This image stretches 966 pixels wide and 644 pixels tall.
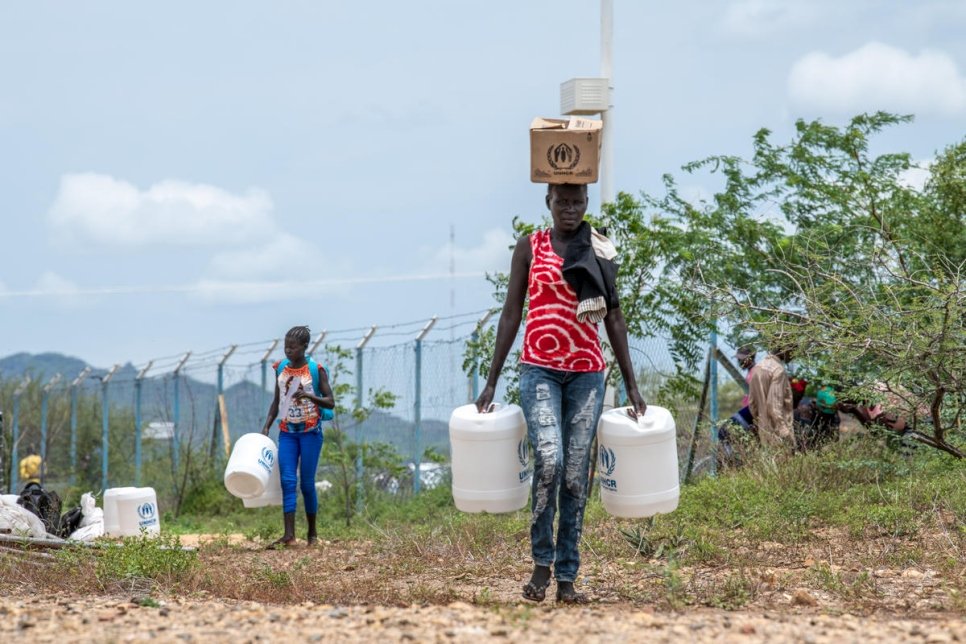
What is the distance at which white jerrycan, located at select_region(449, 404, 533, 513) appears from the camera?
5.94m

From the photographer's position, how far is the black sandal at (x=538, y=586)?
5.82 m

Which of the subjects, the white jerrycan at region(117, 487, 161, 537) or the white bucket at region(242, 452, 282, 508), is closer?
the white jerrycan at region(117, 487, 161, 537)

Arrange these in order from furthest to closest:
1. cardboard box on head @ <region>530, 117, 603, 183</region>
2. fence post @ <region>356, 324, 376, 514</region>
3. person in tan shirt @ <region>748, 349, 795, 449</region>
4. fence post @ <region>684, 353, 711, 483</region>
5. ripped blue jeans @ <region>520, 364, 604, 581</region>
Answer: fence post @ <region>356, 324, 376, 514</region>
fence post @ <region>684, 353, 711, 483</region>
person in tan shirt @ <region>748, 349, 795, 449</region>
cardboard box on head @ <region>530, 117, 603, 183</region>
ripped blue jeans @ <region>520, 364, 604, 581</region>

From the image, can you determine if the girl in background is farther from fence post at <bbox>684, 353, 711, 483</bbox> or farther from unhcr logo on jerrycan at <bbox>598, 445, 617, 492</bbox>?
unhcr logo on jerrycan at <bbox>598, 445, 617, 492</bbox>

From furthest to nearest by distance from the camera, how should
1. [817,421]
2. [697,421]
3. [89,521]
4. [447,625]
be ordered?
[697,421]
[817,421]
[89,521]
[447,625]

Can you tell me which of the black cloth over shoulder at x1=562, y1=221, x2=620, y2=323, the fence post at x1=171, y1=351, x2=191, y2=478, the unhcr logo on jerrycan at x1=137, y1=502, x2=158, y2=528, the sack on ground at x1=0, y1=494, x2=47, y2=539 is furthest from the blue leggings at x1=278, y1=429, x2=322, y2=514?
the fence post at x1=171, y1=351, x2=191, y2=478

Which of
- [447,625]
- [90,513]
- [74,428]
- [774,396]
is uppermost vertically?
[774,396]

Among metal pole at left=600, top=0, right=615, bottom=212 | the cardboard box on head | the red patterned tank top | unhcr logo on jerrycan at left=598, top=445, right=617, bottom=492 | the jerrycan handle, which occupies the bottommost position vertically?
unhcr logo on jerrycan at left=598, top=445, right=617, bottom=492

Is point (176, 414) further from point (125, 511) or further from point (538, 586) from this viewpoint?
point (538, 586)

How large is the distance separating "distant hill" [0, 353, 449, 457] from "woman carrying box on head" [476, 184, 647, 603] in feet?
26.2

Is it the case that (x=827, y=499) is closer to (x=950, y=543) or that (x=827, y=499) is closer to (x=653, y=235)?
(x=950, y=543)

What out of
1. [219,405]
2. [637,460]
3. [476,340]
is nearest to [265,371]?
[219,405]

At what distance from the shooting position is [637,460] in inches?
237

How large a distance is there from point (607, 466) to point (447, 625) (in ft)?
5.07
